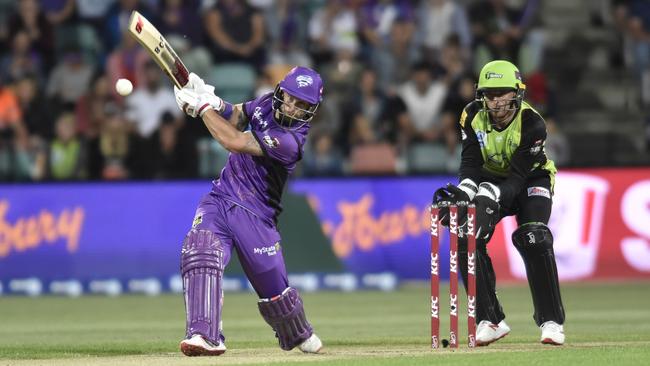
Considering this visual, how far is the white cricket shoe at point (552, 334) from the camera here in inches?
429

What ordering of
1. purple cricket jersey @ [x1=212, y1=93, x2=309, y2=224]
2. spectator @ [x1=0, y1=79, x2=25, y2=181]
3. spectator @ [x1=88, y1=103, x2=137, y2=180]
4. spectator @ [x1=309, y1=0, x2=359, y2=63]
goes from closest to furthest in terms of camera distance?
purple cricket jersey @ [x1=212, y1=93, x2=309, y2=224] → spectator @ [x1=88, y1=103, x2=137, y2=180] → spectator @ [x1=0, y1=79, x2=25, y2=181] → spectator @ [x1=309, y1=0, x2=359, y2=63]

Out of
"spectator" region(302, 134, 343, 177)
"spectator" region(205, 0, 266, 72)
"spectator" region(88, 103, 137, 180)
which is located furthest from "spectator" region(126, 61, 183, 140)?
"spectator" region(302, 134, 343, 177)

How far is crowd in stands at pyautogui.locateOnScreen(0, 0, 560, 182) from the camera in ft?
65.8

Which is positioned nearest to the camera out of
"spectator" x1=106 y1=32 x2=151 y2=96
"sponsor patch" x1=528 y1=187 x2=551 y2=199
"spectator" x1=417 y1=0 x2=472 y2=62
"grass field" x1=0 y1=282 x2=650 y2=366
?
"grass field" x1=0 y1=282 x2=650 y2=366

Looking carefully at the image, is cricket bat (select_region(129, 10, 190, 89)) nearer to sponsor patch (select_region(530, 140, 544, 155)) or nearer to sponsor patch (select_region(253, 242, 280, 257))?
sponsor patch (select_region(253, 242, 280, 257))

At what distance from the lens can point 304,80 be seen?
34.4 ft

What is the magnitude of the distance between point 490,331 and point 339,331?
9.16ft

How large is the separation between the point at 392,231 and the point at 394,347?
7.92 m

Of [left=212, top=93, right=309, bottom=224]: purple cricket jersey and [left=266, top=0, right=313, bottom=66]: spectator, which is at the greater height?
[left=266, top=0, right=313, bottom=66]: spectator

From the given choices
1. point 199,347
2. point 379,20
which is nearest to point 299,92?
point 199,347

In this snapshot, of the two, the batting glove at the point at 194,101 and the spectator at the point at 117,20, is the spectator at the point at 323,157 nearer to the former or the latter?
the spectator at the point at 117,20

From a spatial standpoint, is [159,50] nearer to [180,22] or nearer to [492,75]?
[492,75]

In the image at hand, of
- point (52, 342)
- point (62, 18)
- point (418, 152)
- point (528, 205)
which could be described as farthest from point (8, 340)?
point (62, 18)

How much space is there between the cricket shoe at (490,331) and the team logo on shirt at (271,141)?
2.25m
